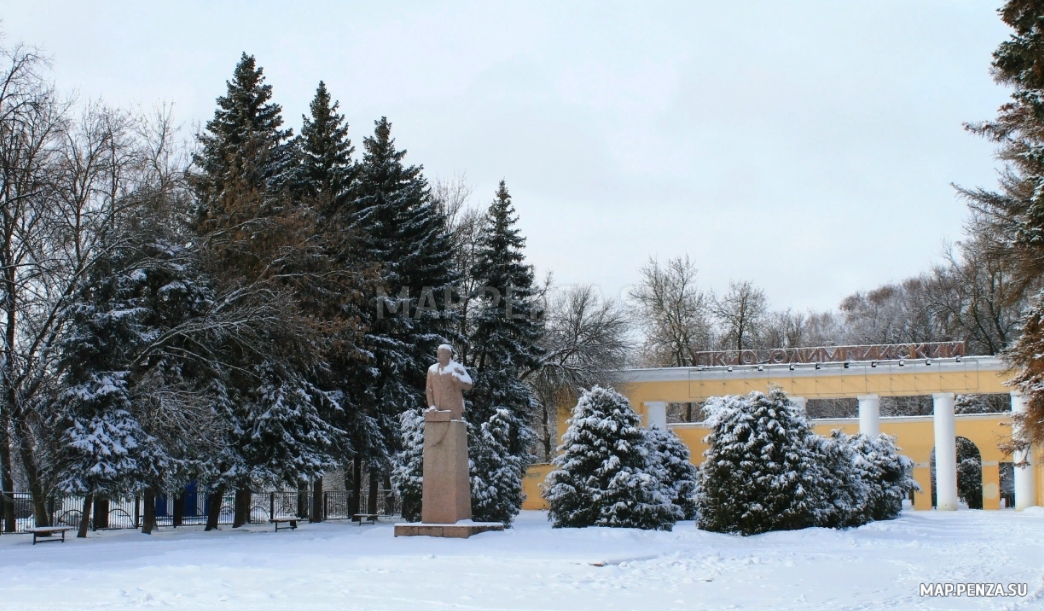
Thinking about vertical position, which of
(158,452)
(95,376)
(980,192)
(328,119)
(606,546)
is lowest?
(606,546)

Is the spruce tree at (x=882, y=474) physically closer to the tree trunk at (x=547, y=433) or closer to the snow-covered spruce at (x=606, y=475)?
the snow-covered spruce at (x=606, y=475)

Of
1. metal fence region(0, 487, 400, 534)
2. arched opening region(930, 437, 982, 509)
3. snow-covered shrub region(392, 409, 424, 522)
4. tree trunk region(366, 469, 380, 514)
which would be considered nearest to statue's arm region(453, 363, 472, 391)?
snow-covered shrub region(392, 409, 424, 522)

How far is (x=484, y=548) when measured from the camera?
1614cm

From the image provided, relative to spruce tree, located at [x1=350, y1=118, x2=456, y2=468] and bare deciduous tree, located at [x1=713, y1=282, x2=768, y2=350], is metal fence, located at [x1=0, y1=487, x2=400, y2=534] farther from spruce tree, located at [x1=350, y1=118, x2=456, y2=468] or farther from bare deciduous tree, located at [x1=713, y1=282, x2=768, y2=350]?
bare deciduous tree, located at [x1=713, y1=282, x2=768, y2=350]

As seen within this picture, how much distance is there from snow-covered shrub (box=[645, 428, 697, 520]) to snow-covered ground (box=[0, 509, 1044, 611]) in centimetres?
667

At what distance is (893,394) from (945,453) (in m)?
2.78

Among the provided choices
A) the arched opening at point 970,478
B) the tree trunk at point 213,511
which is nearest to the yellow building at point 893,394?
the arched opening at point 970,478

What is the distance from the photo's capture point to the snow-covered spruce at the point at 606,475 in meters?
21.3

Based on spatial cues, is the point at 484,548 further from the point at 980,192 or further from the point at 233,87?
the point at 233,87

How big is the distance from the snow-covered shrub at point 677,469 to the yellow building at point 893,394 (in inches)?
253

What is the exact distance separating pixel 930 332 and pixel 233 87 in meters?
41.1

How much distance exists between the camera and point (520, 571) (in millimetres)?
13797

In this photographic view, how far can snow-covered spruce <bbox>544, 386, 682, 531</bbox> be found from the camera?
21297mm

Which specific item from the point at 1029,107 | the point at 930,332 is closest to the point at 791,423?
the point at 1029,107
